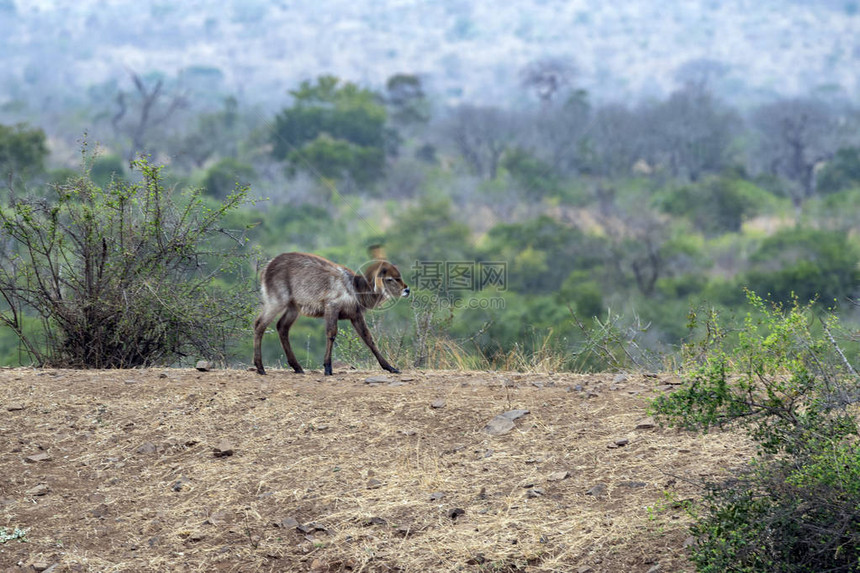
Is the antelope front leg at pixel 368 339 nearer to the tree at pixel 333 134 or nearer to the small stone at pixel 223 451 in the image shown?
the small stone at pixel 223 451

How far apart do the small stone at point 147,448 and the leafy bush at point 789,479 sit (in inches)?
114

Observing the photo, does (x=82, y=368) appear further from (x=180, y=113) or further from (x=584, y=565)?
(x=180, y=113)

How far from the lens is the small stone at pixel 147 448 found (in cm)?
504

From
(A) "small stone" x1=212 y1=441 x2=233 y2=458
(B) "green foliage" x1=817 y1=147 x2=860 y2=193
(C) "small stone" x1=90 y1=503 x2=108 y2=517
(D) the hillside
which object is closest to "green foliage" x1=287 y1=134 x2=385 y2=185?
(B) "green foliage" x1=817 y1=147 x2=860 y2=193

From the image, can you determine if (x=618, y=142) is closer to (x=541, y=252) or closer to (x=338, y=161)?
(x=338, y=161)

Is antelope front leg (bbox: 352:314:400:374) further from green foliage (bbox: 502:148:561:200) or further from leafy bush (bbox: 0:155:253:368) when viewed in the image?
green foliage (bbox: 502:148:561:200)

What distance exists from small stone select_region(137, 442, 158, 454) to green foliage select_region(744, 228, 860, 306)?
709 inches

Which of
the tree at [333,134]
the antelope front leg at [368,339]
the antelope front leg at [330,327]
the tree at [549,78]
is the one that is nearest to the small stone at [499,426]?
the antelope front leg at [368,339]

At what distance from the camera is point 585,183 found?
35812mm

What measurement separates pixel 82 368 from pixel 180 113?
139 ft

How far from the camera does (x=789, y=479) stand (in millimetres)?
3406

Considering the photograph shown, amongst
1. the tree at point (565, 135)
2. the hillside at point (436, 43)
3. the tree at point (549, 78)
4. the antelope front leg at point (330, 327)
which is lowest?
the tree at point (565, 135)

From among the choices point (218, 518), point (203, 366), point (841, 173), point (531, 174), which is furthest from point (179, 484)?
point (841, 173)

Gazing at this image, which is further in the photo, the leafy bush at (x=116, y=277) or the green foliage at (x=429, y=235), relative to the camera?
the green foliage at (x=429, y=235)
